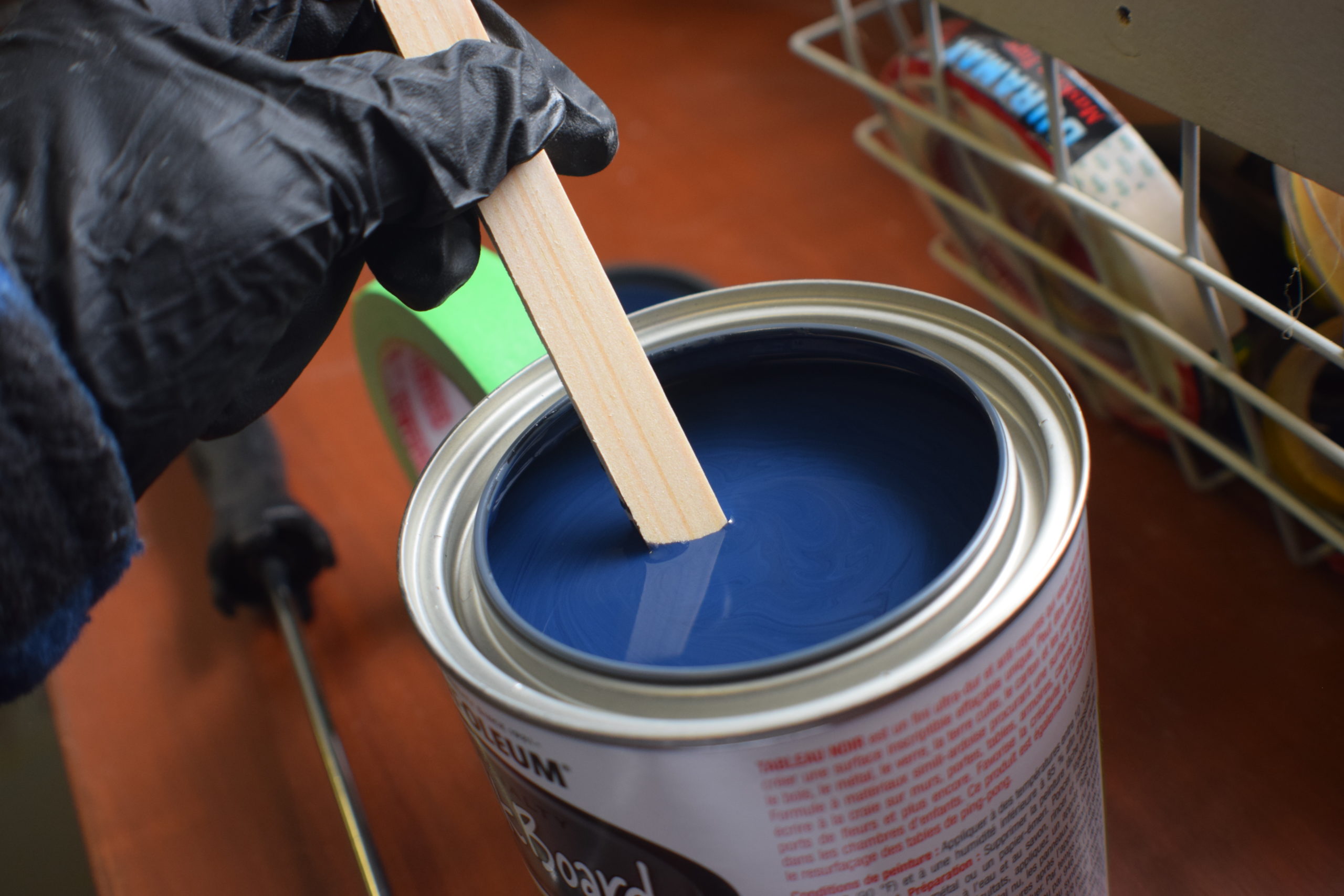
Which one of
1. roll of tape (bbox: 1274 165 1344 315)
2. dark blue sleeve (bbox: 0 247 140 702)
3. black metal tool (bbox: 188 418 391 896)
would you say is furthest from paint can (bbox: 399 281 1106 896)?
black metal tool (bbox: 188 418 391 896)

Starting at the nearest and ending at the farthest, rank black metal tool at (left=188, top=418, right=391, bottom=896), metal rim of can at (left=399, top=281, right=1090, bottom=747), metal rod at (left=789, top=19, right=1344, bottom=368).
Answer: metal rim of can at (left=399, top=281, right=1090, bottom=747)
metal rod at (left=789, top=19, right=1344, bottom=368)
black metal tool at (left=188, top=418, right=391, bottom=896)

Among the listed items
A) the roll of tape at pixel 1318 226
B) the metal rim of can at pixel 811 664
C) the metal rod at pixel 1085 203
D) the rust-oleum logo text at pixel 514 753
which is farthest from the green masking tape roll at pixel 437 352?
the roll of tape at pixel 1318 226

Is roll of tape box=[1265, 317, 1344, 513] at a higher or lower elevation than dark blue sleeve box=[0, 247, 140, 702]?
lower

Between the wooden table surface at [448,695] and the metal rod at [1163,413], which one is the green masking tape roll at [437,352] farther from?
the metal rod at [1163,413]

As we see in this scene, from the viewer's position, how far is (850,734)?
472 millimetres

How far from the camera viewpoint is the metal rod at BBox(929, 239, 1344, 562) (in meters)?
0.87

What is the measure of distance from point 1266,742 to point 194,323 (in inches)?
35.6

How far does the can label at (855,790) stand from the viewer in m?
0.48

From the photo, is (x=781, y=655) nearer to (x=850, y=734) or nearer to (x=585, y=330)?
(x=850, y=734)

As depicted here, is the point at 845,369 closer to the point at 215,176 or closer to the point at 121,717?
the point at 215,176

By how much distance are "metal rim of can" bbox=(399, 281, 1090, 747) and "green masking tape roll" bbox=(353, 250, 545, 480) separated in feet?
0.40

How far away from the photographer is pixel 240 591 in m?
1.24

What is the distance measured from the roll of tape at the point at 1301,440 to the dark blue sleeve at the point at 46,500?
91 cm

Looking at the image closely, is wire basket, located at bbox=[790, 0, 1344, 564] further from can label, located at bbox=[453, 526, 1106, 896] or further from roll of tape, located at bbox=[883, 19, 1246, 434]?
can label, located at bbox=[453, 526, 1106, 896]
